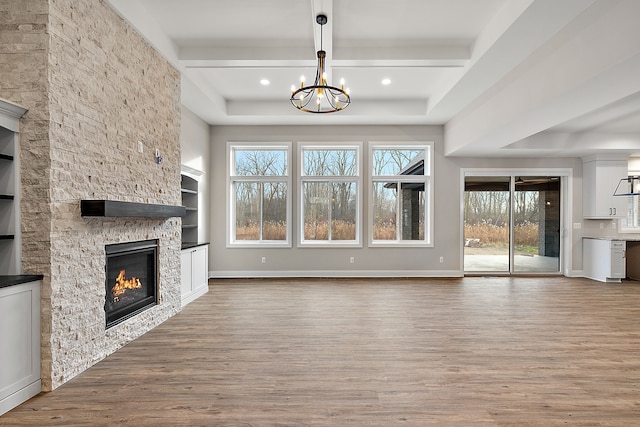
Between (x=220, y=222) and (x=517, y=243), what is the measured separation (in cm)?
653

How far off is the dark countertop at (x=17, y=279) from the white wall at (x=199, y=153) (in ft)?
11.5

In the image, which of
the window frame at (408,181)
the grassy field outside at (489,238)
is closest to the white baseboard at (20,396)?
the window frame at (408,181)

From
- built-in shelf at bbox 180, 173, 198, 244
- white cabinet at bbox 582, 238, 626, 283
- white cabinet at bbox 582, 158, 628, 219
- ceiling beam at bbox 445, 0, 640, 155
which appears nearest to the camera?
ceiling beam at bbox 445, 0, 640, 155

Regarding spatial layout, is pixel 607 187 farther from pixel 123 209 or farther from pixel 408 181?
pixel 123 209

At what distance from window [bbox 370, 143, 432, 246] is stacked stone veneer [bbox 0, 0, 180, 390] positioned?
4735mm

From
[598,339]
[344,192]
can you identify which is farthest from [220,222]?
[598,339]

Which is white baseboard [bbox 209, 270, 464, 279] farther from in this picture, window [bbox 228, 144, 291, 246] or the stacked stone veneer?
the stacked stone veneer

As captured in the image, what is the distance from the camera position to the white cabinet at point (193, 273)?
5172mm

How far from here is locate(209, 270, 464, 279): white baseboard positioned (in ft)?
24.0

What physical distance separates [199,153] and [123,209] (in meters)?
3.62

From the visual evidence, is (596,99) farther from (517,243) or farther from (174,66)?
(174,66)

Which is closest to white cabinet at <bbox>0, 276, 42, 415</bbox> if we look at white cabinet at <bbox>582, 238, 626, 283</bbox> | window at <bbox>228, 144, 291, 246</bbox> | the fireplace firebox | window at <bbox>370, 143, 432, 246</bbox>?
the fireplace firebox

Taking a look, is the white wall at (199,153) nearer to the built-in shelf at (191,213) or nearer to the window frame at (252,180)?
the built-in shelf at (191,213)

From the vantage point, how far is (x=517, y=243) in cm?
760
